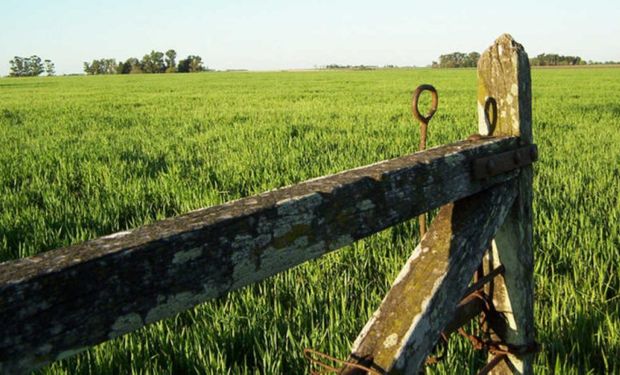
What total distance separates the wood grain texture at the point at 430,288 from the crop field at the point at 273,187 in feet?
2.23

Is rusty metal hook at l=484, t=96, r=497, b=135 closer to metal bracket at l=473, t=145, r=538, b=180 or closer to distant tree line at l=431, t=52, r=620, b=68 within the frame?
metal bracket at l=473, t=145, r=538, b=180

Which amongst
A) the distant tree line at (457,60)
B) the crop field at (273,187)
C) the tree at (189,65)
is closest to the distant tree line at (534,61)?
the distant tree line at (457,60)

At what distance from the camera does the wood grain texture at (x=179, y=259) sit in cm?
69

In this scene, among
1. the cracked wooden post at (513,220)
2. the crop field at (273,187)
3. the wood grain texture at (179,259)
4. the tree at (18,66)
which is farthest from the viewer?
the tree at (18,66)

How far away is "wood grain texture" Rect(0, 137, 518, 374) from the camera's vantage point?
0.69 meters

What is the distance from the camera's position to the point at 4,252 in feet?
10.9

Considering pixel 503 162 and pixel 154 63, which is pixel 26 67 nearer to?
pixel 154 63

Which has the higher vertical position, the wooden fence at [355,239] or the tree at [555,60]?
the tree at [555,60]

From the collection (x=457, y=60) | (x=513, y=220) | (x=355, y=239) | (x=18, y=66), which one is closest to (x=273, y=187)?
(x=513, y=220)

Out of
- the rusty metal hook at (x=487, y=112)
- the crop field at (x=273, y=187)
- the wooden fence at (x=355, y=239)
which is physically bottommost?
the crop field at (x=273, y=187)

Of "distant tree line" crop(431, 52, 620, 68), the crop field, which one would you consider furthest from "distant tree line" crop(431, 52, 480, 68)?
the crop field

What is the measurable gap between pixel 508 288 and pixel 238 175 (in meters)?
3.81

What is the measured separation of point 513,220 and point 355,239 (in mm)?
793

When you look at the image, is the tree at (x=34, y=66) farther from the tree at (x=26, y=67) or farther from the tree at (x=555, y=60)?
the tree at (x=555, y=60)
